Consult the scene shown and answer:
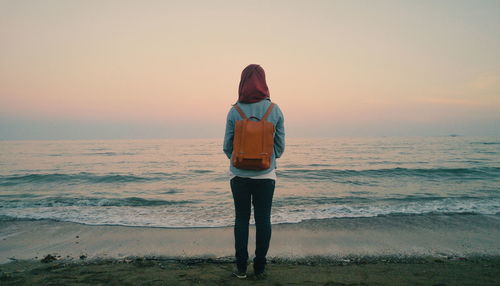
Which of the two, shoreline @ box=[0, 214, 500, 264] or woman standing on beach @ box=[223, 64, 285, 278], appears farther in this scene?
shoreline @ box=[0, 214, 500, 264]

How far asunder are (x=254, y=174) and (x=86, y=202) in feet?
28.6

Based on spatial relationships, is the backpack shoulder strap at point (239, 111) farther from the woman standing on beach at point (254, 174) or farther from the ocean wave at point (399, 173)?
the ocean wave at point (399, 173)

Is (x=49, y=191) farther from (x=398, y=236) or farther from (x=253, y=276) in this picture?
(x=398, y=236)

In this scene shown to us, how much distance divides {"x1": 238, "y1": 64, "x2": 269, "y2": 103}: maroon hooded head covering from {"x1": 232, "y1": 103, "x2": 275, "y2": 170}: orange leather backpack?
26 cm

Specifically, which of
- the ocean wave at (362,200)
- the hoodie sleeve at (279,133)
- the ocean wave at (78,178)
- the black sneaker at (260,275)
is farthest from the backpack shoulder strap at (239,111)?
the ocean wave at (78,178)

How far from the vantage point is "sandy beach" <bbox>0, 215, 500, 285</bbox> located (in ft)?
10.4

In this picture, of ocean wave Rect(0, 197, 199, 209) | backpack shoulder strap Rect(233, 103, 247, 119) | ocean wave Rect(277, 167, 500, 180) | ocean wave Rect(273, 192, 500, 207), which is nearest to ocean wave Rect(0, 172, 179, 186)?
ocean wave Rect(0, 197, 199, 209)

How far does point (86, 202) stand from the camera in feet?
30.4

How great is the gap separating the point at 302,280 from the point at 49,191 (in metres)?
12.2

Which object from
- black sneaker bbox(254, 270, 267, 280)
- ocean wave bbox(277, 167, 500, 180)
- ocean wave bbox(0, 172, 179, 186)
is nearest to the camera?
black sneaker bbox(254, 270, 267, 280)

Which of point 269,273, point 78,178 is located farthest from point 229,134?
point 78,178

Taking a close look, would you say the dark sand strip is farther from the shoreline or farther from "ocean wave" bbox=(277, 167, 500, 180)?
"ocean wave" bbox=(277, 167, 500, 180)

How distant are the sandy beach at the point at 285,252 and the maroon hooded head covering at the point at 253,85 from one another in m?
1.96

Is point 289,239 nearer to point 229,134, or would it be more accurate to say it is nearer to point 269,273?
point 269,273
